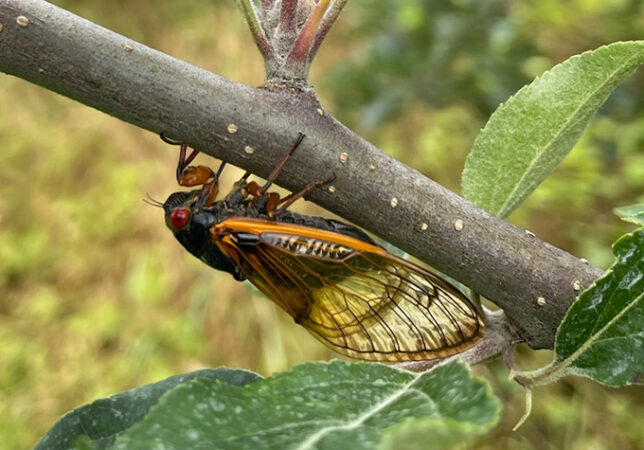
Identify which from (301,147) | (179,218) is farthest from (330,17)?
(179,218)

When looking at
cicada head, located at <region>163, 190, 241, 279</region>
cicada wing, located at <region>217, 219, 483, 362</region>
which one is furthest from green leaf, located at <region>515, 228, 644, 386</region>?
cicada head, located at <region>163, 190, 241, 279</region>

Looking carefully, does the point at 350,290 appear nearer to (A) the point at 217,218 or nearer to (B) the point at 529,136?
(A) the point at 217,218

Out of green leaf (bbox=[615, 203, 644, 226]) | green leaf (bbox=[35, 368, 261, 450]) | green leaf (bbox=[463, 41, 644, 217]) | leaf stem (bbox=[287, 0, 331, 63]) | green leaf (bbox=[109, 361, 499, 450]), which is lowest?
green leaf (bbox=[109, 361, 499, 450])

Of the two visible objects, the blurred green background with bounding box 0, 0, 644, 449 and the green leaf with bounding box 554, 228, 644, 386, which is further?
the blurred green background with bounding box 0, 0, 644, 449

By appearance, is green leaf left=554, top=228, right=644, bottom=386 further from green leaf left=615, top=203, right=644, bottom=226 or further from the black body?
the black body

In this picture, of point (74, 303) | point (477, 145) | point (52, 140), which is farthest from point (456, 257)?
point (52, 140)

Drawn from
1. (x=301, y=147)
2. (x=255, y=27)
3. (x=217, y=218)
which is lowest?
(x=301, y=147)

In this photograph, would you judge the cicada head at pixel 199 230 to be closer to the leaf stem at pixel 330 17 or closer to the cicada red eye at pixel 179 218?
the cicada red eye at pixel 179 218
